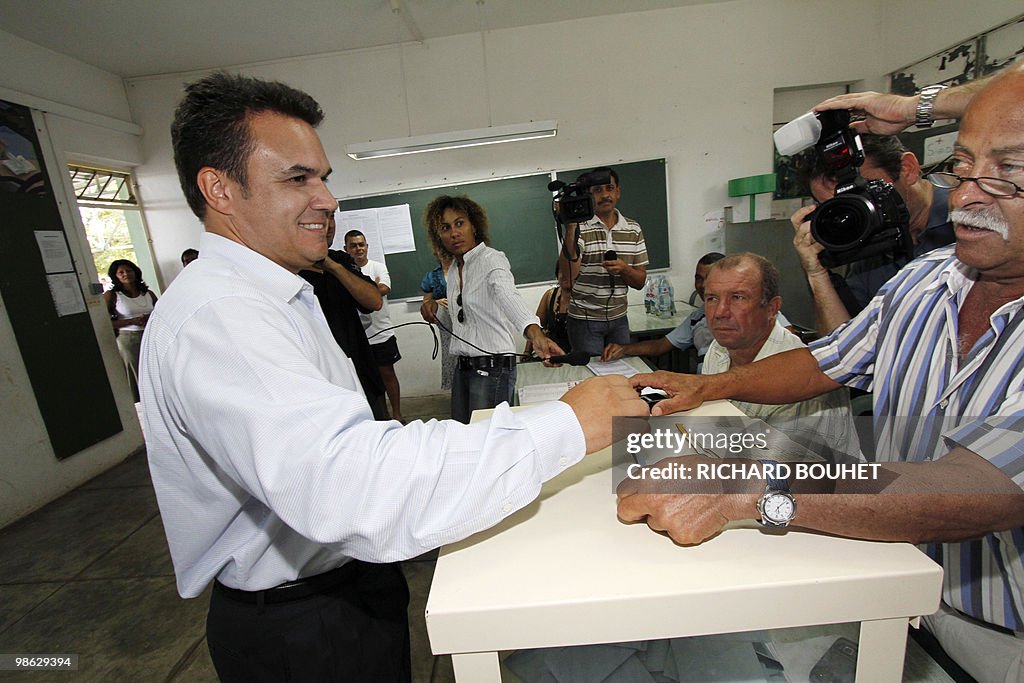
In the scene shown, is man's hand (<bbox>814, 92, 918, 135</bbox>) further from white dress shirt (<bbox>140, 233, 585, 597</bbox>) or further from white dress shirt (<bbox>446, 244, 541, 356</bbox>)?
white dress shirt (<bbox>446, 244, 541, 356</bbox>)

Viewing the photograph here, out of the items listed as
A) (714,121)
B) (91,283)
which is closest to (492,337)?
(714,121)

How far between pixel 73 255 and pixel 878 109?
4842 mm

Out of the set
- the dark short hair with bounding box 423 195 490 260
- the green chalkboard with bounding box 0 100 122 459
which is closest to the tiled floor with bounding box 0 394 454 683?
the green chalkboard with bounding box 0 100 122 459

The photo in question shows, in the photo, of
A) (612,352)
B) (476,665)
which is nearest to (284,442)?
(476,665)

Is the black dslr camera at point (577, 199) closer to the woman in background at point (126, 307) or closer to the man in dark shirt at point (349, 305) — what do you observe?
the man in dark shirt at point (349, 305)

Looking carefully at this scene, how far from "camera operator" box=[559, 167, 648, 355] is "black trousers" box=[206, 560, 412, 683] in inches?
91.3

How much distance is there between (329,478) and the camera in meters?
0.54

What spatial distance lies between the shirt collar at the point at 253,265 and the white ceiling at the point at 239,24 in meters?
3.26

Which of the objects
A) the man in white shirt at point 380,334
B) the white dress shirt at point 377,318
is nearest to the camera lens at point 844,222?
the white dress shirt at point 377,318

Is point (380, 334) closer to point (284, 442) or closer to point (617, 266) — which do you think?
point (617, 266)

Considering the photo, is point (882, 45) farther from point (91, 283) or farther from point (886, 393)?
point (91, 283)

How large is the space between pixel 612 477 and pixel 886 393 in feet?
2.22

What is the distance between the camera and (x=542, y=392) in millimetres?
2055

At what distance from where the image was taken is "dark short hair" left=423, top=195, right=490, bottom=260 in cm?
244
